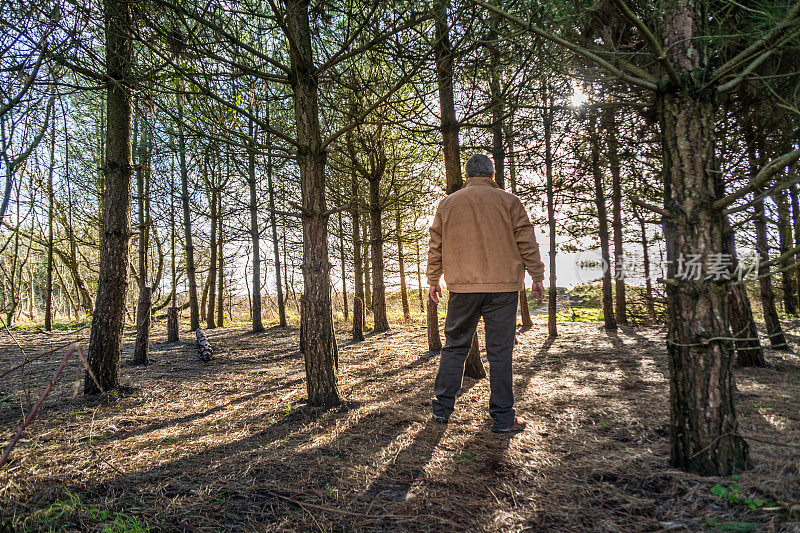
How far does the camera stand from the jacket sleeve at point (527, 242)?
338 cm

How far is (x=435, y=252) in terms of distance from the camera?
3.66 meters

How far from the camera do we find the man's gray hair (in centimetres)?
363

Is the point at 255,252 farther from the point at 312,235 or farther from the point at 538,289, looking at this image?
the point at 538,289

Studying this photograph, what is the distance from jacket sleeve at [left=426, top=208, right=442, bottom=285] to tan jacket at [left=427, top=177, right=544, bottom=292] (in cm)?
13

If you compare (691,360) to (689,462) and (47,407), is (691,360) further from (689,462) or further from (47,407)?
(47,407)

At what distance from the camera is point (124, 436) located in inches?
127

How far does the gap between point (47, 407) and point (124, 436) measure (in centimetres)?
158

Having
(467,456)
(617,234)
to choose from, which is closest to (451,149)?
(467,456)

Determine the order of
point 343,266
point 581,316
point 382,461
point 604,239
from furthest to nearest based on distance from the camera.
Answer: point 343,266
point 581,316
point 604,239
point 382,461

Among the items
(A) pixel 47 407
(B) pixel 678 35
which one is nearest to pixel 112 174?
(A) pixel 47 407

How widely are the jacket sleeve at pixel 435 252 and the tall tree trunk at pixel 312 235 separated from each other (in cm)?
106

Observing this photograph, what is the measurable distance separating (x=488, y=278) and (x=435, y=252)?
2.00 ft

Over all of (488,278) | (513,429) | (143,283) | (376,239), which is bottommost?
(513,429)

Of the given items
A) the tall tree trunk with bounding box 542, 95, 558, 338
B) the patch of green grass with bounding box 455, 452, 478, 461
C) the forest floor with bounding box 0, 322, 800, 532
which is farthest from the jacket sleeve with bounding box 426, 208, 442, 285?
the tall tree trunk with bounding box 542, 95, 558, 338
